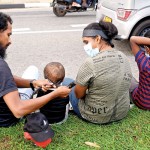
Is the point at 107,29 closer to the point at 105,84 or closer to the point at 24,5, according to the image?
the point at 105,84

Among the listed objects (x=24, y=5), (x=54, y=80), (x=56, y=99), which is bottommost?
(x=24, y=5)

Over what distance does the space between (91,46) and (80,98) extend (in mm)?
535

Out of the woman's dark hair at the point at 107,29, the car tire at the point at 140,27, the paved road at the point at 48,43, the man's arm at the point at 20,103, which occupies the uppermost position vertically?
the woman's dark hair at the point at 107,29

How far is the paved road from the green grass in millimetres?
1794

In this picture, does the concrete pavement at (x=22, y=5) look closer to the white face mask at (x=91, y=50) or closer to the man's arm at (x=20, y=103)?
the white face mask at (x=91, y=50)

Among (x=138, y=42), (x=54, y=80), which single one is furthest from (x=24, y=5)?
(x=54, y=80)

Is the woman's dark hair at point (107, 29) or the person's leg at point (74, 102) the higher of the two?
the woman's dark hair at point (107, 29)

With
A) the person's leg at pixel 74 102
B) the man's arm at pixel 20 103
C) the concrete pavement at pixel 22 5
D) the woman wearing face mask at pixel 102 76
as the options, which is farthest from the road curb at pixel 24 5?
the man's arm at pixel 20 103

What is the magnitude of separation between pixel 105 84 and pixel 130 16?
3.20m

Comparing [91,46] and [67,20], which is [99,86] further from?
[67,20]

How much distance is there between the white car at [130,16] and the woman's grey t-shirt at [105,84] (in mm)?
2931

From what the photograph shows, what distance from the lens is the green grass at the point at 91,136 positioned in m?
2.82

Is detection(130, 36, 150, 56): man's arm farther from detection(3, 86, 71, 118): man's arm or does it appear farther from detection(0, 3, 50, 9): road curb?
detection(0, 3, 50, 9): road curb

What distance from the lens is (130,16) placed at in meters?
5.70
